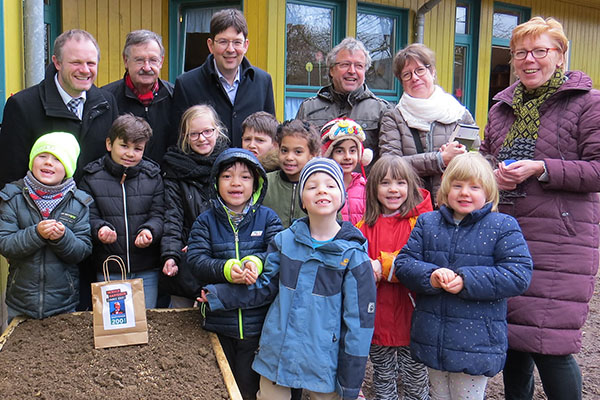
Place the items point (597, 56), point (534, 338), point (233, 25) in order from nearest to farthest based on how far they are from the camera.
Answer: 1. point (534, 338)
2. point (233, 25)
3. point (597, 56)

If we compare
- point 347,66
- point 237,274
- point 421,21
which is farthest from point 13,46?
point 421,21

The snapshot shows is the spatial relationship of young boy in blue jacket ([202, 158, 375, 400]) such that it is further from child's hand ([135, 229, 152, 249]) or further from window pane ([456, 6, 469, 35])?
window pane ([456, 6, 469, 35])

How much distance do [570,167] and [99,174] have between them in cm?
248

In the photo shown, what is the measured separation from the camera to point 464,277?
2447 mm

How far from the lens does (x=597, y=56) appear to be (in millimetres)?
11539

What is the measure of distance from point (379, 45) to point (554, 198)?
6.27 meters

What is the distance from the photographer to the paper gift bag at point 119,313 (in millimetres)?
2535

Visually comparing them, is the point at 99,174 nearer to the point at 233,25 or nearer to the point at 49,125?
the point at 49,125

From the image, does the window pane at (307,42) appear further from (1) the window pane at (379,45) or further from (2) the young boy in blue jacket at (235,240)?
(2) the young boy in blue jacket at (235,240)

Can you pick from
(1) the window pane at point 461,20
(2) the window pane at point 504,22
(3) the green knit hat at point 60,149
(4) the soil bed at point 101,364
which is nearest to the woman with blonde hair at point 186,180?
(4) the soil bed at point 101,364

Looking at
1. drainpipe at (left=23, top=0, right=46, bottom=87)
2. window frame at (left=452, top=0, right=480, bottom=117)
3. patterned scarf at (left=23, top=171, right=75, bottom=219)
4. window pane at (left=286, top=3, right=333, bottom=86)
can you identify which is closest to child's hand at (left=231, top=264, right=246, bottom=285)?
patterned scarf at (left=23, top=171, right=75, bottom=219)

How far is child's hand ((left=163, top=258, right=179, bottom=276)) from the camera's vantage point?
292 centimetres

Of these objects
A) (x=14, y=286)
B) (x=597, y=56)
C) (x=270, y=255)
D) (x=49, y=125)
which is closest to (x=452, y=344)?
(x=270, y=255)

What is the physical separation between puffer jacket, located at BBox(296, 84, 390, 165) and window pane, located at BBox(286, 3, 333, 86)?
12.9 feet
